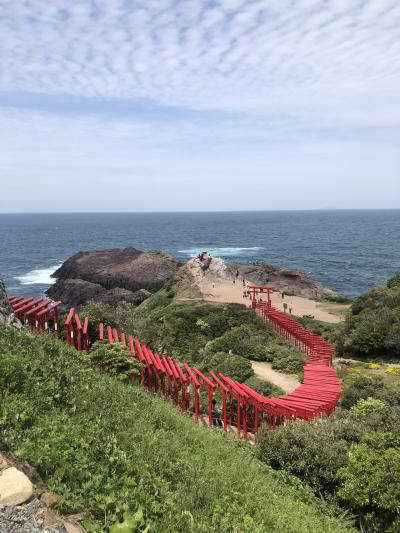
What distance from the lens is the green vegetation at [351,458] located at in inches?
341

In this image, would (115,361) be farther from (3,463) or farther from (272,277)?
(272,277)

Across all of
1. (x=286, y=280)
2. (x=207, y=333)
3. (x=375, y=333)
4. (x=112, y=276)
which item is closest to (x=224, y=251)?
(x=112, y=276)

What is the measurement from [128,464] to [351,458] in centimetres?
550

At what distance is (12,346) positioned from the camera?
9.34 meters

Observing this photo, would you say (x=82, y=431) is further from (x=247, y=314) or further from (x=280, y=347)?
(x=247, y=314)

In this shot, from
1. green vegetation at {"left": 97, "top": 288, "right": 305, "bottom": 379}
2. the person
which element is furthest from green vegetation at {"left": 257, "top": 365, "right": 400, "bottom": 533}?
green vegetation at {"left": 97, "top": 288, "right": 305, "bottom": 379}

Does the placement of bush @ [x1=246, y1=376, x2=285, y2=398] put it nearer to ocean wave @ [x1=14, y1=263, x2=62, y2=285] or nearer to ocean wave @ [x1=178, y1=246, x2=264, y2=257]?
ocean wave @ [x1=14, y1=263, x2=62, y2=285]

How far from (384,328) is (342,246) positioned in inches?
3731

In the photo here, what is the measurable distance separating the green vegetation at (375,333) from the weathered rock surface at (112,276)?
3352cm

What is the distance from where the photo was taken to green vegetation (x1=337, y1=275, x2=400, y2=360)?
24.3 metres

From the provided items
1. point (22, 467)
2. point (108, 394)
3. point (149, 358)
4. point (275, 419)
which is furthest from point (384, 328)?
point (22, 467)

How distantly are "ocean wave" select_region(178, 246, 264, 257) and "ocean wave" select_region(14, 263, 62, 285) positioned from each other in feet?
122

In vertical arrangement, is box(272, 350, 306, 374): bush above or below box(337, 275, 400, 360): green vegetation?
below

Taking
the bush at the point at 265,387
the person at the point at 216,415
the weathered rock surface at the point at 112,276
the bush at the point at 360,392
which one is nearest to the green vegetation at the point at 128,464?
the person at the point at 216,415
